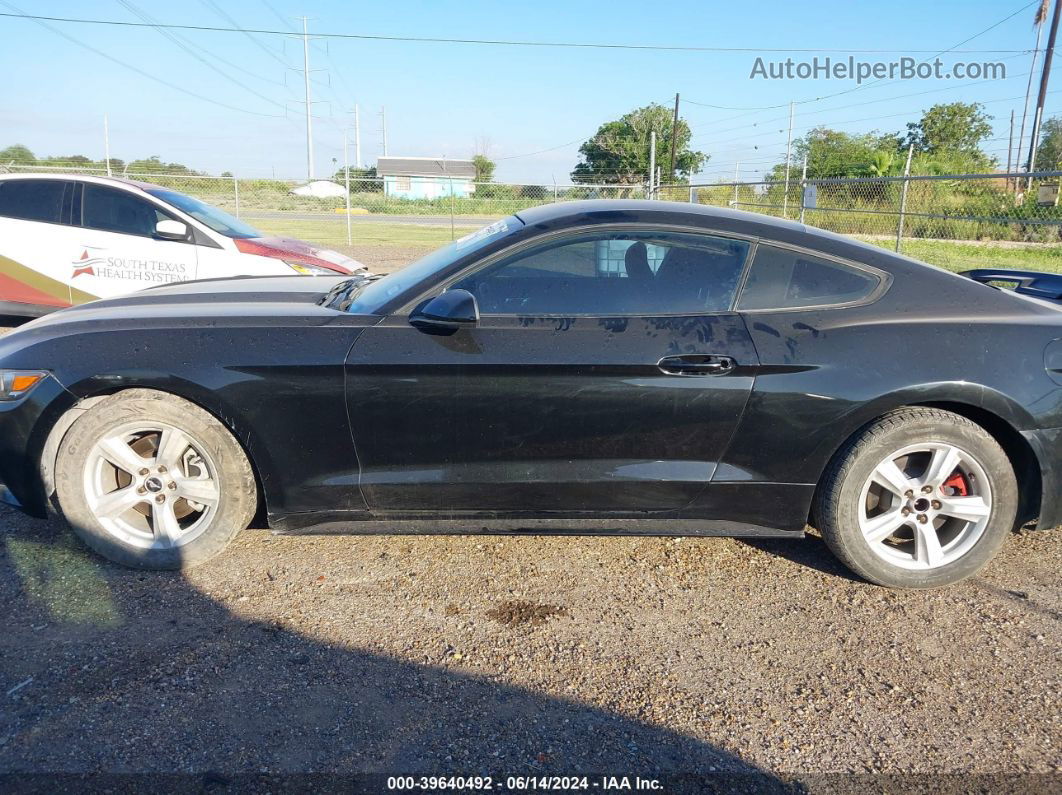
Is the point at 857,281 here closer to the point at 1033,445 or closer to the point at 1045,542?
the point at 1033,445

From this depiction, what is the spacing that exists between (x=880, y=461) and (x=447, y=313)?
1.85 meters

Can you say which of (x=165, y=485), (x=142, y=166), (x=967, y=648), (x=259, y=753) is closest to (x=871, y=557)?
(x=967, y=648)

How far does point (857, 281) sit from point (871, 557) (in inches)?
45.0

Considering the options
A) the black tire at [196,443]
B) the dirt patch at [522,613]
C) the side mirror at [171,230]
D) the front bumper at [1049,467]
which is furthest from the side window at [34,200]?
the front bumper at [1049,467]

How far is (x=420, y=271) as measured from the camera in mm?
3523

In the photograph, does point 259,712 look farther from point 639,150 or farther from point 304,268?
point 639,150

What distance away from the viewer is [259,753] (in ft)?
7.30

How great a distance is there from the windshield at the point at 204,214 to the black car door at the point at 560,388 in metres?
5.38

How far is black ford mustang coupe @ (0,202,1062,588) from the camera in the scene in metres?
3.08

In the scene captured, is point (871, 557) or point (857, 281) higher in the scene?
point (857, 281)

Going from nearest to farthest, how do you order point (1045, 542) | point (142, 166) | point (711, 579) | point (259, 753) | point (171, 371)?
1. point (259, 753)
2. point (171, 371)
3. point (711, 579)
4. point (1045, 542)
5. point (142, 166)

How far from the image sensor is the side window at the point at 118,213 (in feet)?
24.6

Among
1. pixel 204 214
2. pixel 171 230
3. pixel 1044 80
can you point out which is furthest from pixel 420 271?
pixel 1044 80

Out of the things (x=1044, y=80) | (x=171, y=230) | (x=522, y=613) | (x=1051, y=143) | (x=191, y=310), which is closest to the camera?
(x=522, y=613)
